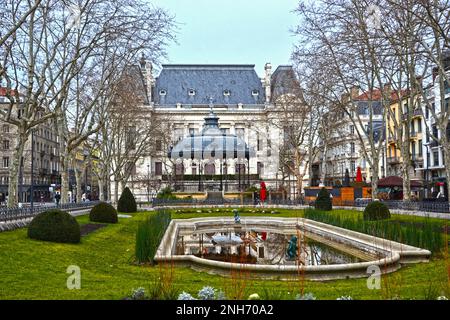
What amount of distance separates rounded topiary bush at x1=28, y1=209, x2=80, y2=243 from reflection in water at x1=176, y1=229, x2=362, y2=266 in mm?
3223

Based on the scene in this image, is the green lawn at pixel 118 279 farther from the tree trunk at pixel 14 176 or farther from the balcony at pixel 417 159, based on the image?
the balcony at pixel 417 159

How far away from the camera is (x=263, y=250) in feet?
51.2

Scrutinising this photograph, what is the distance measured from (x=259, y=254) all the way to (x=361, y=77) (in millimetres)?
17214

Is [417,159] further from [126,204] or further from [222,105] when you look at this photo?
[126,204]

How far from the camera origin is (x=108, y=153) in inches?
1389

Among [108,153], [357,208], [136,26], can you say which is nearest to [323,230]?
[136,26]

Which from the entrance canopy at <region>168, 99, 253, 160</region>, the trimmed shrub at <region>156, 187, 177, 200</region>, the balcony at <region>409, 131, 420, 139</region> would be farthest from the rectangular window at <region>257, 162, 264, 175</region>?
the entrance canopy at <region>168, 99, 253, 160</region>

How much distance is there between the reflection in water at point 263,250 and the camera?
521 inches

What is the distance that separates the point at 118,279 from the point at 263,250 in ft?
23.3

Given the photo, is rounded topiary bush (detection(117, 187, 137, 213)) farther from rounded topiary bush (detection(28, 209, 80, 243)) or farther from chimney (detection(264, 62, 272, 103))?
chimney (detection(264, 62, 272, 103))

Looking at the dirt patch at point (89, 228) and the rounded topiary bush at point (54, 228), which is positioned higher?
the rounded topiary bush at point (54, 228)

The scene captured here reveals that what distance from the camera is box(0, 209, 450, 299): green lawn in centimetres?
755

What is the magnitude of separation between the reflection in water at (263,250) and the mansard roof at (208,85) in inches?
2293

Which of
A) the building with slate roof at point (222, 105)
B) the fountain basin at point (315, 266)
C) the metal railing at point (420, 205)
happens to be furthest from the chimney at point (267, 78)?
the fountain basin at point (315, 266)
